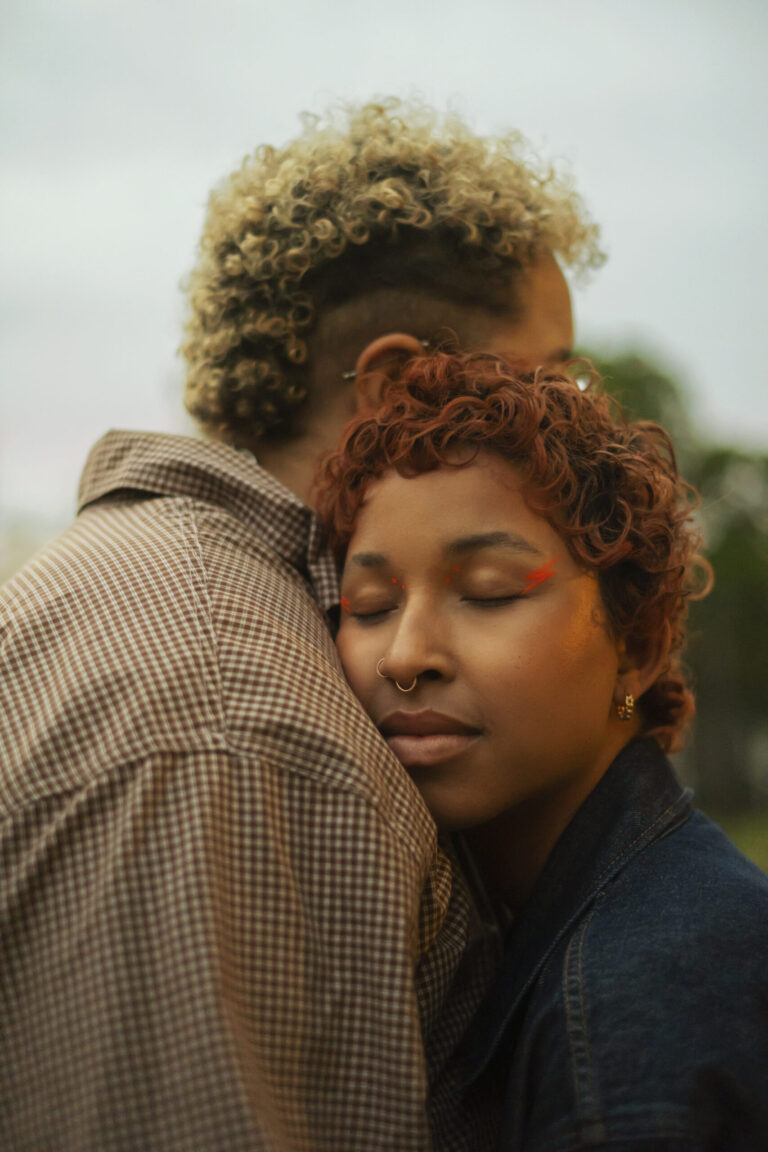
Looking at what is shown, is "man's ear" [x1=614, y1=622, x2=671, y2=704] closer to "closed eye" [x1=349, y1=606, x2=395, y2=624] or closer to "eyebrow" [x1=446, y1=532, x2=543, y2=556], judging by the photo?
"eyebrow" [x1=446, y1=532, x2=543, y2=556]

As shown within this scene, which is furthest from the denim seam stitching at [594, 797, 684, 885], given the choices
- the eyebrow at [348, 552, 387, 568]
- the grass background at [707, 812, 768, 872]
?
the grass background at [707, 812, 768, 872]

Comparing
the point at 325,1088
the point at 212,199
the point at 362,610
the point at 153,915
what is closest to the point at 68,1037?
the point at 153,915

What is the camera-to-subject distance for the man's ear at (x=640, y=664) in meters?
2.16

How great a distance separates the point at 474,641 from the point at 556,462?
408 millimetres

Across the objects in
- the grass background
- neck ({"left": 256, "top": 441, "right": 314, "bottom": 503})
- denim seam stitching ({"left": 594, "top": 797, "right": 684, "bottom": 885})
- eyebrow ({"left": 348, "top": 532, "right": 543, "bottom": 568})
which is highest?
neck ({"left": 256, "top": 441, "right": 314, "bottom": 503})

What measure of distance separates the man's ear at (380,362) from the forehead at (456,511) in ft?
1.63

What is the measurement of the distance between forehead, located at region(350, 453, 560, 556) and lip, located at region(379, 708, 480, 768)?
1.03ft

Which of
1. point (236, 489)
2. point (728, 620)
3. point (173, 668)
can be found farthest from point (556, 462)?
point (728, 620)

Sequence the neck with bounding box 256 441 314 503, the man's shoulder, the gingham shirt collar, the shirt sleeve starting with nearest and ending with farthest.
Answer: the shirt sleeve < the man's shoulder < the gingham shirt collar < the neck with bounding box 256 441 314 503

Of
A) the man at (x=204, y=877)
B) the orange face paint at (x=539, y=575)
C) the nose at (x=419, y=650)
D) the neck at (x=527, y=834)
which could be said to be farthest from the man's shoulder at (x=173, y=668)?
the neck at (x=527, y=834)

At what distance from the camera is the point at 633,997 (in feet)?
5.12

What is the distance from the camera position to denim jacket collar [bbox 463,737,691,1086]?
1823 millimetres

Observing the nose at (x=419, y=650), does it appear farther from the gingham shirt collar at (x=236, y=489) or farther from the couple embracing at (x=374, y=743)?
the gingham shirt collar at (x=236, y=489)

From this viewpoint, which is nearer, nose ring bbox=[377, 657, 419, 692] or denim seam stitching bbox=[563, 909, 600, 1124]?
denim seam stitching bbox=[563, 909, 600, 1124]
